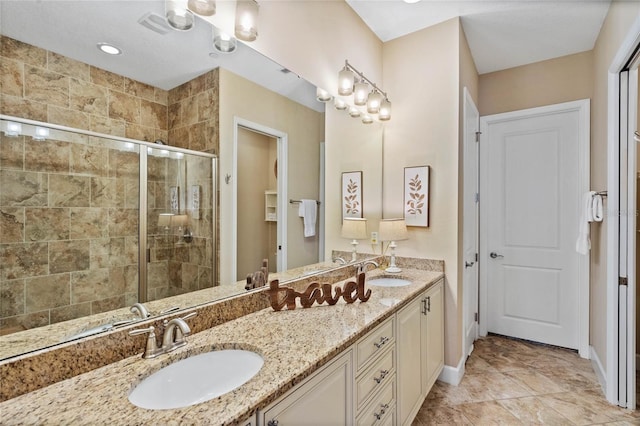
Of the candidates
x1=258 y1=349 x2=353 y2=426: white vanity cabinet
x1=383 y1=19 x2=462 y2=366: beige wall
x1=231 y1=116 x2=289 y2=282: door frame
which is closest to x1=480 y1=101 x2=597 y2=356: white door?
x1=383 y1=19 x2=462 y2=366: beige wall

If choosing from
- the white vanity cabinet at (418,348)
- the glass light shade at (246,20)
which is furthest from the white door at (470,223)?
the glass light shade at (246,20)

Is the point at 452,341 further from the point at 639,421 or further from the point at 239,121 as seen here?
the point at 239,121

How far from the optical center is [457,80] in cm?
246

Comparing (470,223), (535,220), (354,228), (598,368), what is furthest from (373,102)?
(598,368)

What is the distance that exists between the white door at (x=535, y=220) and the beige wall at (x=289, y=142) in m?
2.28

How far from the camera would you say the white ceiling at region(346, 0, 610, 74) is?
2.30 metres

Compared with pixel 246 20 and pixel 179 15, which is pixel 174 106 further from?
pixel 246 20

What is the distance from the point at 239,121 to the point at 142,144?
514mm

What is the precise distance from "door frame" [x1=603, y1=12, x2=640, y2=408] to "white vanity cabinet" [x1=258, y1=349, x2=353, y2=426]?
6.80ft

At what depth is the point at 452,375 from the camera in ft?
7.98

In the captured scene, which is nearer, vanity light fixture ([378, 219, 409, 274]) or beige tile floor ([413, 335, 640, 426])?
beige tile floor ([413, 335, 640, 426])

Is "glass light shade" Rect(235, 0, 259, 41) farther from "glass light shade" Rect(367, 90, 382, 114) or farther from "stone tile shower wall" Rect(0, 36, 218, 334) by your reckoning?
"glass light shade" Rect(367, 90, 382, 114)

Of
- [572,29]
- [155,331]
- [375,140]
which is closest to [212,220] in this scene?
[155,331]

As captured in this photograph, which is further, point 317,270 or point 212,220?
point 317,270
